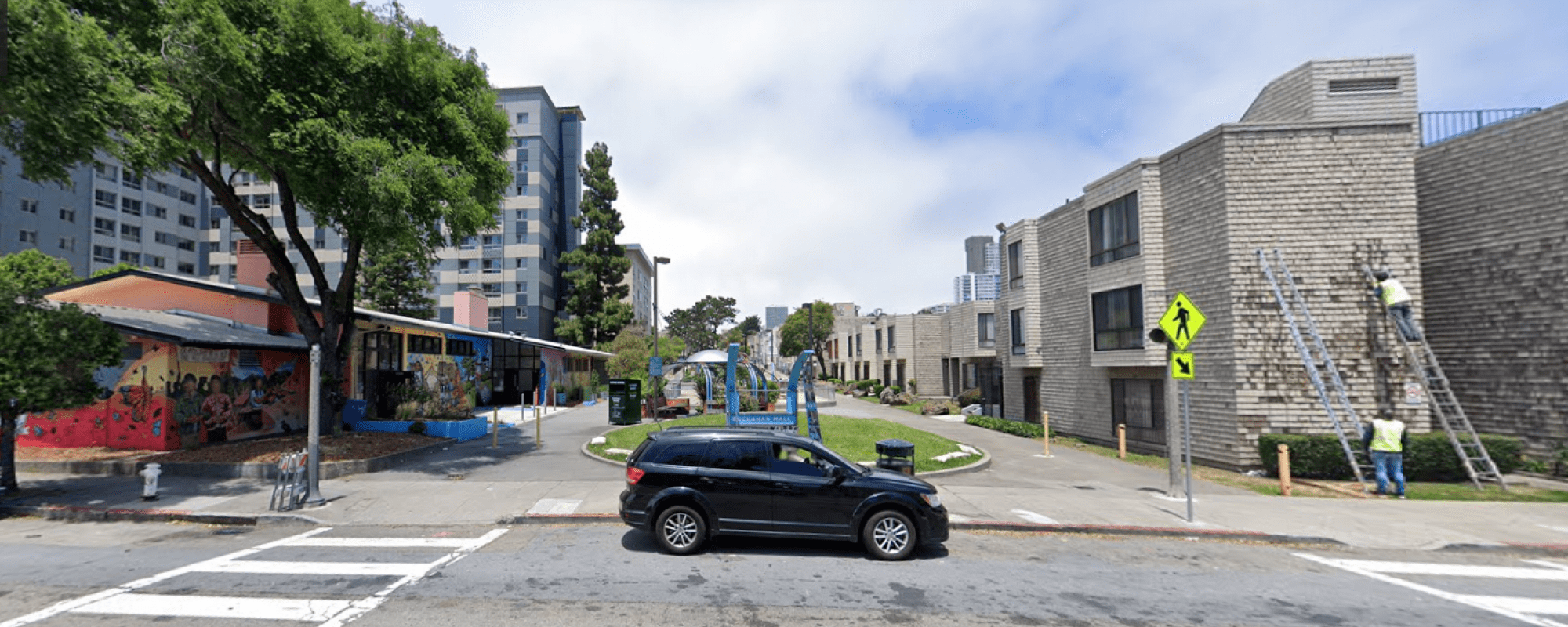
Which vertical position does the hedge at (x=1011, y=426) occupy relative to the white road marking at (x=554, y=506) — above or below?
below

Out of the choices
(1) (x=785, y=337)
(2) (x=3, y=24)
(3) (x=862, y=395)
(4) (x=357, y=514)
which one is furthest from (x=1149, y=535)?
(1) (x=785, y=337)

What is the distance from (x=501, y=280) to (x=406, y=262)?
396 inches

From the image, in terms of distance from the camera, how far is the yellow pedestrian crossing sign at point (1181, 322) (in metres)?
11.1

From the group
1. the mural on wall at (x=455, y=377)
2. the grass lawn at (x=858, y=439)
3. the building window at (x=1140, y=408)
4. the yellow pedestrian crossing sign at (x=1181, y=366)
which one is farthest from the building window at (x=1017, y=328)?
the mural on wall at (x=455, y=377)

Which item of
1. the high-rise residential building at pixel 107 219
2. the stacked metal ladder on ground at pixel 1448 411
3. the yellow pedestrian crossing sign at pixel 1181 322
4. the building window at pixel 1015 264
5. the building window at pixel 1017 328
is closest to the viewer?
the yellow pedestrian crossing sign at pixel 1181 322

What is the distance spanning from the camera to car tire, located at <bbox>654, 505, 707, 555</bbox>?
8008 mm

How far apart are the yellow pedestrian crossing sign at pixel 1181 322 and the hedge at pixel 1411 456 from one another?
16.2ft

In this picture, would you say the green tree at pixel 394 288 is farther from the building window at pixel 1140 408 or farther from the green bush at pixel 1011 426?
the building window at pixel 1140 408

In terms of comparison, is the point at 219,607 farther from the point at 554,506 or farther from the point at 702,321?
the point at 702,321

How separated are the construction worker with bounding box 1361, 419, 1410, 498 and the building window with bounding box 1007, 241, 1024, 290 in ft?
48.0

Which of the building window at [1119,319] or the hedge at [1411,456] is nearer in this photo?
the hedge at [1411,456]

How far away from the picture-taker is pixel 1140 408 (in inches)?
736

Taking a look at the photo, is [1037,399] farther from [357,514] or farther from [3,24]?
[3,24]

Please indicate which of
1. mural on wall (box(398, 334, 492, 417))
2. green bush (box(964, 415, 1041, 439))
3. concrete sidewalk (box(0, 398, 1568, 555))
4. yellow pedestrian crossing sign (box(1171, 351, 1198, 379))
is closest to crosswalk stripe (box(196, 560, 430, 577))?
concrete sidewalk (box(0, 398, 1568, 555))
